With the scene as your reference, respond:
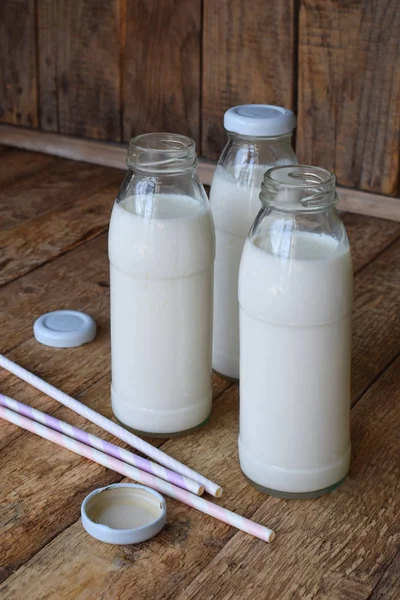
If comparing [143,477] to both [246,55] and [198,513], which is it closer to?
[198,513]

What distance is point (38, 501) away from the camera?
2.84ft

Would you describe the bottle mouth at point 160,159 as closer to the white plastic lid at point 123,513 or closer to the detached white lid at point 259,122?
the detached white lid at point 259,122

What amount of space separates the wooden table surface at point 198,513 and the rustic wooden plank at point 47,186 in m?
0.32

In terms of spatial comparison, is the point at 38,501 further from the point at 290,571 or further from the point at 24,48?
the point at 24,48

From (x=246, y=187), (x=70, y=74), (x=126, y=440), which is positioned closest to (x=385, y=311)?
(x=246, y=187)

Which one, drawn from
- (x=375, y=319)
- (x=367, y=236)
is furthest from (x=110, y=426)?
(x=367, y=236)

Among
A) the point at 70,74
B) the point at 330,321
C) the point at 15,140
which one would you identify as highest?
the point at 330,321

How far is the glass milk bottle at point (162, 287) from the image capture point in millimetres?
877

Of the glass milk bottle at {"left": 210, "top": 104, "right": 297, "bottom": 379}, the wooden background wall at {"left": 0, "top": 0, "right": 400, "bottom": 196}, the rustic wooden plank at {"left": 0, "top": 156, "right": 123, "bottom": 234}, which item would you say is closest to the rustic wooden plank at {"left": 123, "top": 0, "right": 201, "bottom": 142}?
the wooden background wall at {"left": 0, "top": 0, "right": 400, "bottom": 196}

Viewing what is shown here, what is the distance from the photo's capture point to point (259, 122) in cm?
93

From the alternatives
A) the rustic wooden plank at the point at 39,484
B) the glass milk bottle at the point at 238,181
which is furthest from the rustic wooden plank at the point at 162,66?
the rustic wooden plank at the point at 39,484

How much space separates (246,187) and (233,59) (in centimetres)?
82

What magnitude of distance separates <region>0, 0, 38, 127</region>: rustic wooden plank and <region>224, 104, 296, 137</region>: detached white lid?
1.11 m

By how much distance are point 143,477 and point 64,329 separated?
0.35m
